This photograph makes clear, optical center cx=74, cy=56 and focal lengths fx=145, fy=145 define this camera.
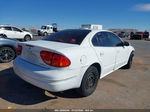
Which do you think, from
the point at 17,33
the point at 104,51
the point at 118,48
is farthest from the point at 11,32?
the point at 104,51

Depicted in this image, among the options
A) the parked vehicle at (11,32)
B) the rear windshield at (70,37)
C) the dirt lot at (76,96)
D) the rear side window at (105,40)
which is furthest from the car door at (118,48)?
the parked vehicle at (11,32)

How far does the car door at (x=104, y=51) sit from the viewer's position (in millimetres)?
3483

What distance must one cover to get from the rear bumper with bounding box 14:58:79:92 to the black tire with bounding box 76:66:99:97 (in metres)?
0.24

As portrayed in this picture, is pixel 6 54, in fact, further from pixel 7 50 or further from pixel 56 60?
pixel 56 60

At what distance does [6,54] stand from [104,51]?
402 centimetres

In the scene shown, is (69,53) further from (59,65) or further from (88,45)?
(88,45)

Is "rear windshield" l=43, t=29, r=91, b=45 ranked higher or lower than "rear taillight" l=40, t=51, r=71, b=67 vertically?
higher

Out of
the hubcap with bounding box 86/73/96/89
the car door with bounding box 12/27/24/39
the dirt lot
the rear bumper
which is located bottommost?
the dirt lot

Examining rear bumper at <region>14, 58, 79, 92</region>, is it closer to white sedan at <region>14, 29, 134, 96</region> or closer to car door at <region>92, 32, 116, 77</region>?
white sedan at <region>14, 29, 134, 96</region>

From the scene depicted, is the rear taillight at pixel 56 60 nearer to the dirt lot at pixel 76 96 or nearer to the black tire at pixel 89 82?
the black tire at pixel 89 82

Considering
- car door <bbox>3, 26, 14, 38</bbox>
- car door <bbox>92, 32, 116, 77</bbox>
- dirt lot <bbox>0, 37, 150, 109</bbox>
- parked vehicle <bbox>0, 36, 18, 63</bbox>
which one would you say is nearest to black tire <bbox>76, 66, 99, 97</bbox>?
dirt lot <bbox>0, 37, 150, 109</bbox>

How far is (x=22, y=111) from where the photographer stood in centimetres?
268

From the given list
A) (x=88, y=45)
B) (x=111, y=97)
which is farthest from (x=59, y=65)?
(x=111, y=97)

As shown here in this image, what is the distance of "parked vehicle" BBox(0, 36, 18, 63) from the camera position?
5.61 metres
